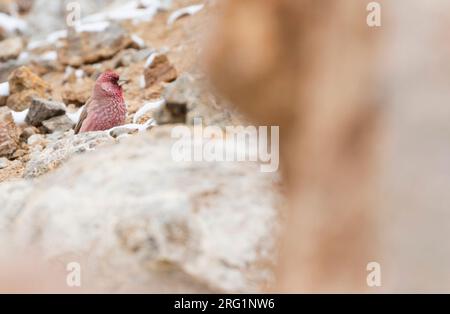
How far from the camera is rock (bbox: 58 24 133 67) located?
30.8ft

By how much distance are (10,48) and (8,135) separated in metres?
3.60

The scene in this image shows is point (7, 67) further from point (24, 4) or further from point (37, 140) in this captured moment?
point (37, 140)

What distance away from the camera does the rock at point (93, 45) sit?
9393 millimetres

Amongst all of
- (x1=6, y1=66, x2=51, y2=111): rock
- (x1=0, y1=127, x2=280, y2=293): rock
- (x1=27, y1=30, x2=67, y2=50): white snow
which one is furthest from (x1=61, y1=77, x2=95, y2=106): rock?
(x1=0, y1=127, x2=280, y2=293): rock

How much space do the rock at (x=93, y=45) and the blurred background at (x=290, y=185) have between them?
5.82 metres

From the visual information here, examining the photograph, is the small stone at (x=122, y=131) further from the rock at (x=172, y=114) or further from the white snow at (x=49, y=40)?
the white snow at (x=49, y=40)

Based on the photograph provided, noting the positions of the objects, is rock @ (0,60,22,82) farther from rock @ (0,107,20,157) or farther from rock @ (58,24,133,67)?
rock @ (0,107,20,157)

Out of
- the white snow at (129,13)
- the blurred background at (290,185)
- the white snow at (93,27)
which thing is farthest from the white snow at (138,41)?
the blurred background at (290,185)

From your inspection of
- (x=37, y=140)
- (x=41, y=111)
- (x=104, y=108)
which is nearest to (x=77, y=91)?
(x=41, y=111)

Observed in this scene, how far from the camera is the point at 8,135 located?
22.6 ft

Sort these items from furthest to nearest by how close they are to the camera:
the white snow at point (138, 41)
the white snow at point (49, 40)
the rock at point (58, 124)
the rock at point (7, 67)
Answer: the white snow at point (49, 40) → the rock at point (7, 67) → the white snow at point (138, 41) → the rock at point (58, 124)

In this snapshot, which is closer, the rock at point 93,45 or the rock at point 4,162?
the rock at point 4,162

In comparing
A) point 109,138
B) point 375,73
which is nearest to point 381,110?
point 375,73

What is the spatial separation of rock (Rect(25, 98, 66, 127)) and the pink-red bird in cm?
36
